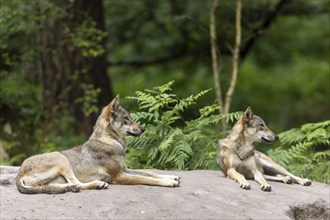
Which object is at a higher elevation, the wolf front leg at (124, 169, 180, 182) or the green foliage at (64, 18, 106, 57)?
the green foliage at (64, 18, 106, 57)

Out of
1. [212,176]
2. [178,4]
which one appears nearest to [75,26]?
[178,4]

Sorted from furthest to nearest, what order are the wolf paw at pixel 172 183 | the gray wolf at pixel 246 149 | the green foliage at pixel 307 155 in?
the green foliage at pixel 307 155 → the gray wolf at pixel 246 149 → the wolf paw at pixel 172 183

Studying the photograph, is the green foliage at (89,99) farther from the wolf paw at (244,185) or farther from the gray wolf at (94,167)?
the wolf paw at (244,185)

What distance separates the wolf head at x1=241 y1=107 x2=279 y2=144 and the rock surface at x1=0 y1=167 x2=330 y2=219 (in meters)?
0.62

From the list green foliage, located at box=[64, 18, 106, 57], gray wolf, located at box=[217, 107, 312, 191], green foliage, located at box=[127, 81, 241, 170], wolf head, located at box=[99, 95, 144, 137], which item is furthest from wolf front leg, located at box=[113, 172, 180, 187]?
green foliage, located at box=[64, 18, 106, 57]

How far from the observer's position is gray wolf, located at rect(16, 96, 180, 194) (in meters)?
8.41

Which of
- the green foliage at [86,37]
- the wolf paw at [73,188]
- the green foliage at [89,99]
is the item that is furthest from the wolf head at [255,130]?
the green foliage at [89,99]

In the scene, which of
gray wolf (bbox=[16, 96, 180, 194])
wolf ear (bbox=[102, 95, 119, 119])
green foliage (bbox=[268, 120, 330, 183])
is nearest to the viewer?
gray wolf (bbox=[16, 96, 180, 194])

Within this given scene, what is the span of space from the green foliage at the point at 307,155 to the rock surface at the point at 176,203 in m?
1.90

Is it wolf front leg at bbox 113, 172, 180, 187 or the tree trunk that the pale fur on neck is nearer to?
wolf front leg at bbox 113, 172, 180, 187

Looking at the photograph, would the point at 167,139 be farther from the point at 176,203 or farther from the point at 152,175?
the point at 176,203

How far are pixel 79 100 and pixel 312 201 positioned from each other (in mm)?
7134

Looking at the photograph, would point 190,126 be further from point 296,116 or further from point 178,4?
point 296,116

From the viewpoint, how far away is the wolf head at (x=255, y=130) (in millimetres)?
9398
